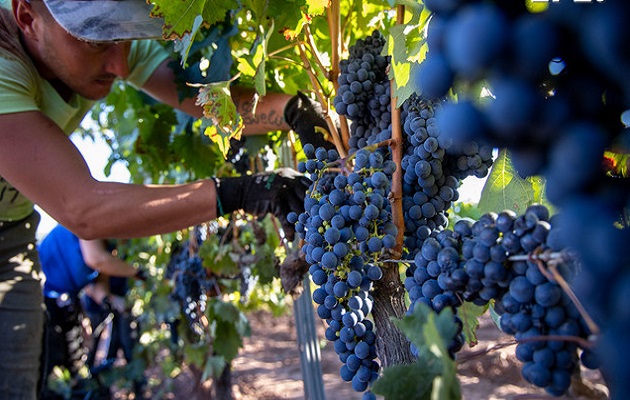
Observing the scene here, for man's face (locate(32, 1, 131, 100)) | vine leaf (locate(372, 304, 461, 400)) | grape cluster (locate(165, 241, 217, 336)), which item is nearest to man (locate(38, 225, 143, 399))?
grape cluster (locate(165, 241, 217, 336))

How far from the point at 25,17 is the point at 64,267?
2.75 metres

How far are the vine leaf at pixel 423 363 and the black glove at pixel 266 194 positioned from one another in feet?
2.53

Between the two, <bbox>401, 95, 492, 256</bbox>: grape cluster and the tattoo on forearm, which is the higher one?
the tattoo on forearm

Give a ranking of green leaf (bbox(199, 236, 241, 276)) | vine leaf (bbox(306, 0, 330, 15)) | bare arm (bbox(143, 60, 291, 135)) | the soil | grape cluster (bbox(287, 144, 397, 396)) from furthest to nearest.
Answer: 1. the soil
2. green leaf (bbox(199, 236, 241, 276))
3. bare arm (bbox(143, 60, 291, 135))
4. vine leaf (bbox(306, 0, 330, 15))
5. grape cluster (bbox(287, 144, 397, 396))

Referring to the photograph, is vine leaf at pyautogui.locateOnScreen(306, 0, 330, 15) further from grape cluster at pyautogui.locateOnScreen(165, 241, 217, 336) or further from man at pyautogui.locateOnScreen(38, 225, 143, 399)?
man at pyautogui.locateOnScreen(38, 225, 143, 399)

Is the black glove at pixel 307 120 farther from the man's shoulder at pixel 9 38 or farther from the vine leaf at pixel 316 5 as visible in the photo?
the man's shoulder at pixel 9 38

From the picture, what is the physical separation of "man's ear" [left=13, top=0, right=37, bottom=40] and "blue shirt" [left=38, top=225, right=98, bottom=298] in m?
2.57

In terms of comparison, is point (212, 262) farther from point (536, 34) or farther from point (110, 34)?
point (536, 34)

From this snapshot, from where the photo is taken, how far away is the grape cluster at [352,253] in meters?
1.01

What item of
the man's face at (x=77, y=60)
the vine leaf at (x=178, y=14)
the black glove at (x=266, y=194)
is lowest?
the black glove at (x=266, y=194)

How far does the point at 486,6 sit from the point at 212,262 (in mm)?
2752

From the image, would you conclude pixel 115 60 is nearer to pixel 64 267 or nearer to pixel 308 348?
pixel 308 348

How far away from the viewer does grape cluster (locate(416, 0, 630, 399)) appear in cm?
44

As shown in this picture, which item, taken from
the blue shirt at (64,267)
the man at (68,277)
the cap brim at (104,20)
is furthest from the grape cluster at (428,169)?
the blue shirt at (64,267)
